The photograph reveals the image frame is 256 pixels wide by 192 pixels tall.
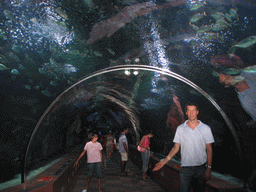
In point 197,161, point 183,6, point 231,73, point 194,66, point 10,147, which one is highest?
point 183,6

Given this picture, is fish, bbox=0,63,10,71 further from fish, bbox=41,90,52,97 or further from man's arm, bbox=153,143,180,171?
man's arm, bbox=153,143,180,171

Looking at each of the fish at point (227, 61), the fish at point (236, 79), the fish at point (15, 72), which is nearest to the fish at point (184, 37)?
the fish at point (227, 61)

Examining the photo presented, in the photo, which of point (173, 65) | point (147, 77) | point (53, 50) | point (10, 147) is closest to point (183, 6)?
point (173, 65)

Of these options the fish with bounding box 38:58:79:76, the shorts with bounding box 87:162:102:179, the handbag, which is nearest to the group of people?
the shorts with bounding box 87:162:102:179

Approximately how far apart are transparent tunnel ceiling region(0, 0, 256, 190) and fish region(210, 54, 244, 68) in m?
0.02

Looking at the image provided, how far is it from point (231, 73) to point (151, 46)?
196 cm

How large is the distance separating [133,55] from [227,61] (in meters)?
2.30

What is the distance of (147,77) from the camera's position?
25.6 ft

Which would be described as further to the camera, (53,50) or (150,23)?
(53,50)

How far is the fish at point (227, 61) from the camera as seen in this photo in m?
4.22

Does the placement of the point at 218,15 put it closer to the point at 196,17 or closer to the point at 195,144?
the point at 196,17

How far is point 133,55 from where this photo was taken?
215 inches

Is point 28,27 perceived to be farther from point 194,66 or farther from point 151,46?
point 194,66

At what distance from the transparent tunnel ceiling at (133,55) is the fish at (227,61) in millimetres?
20
